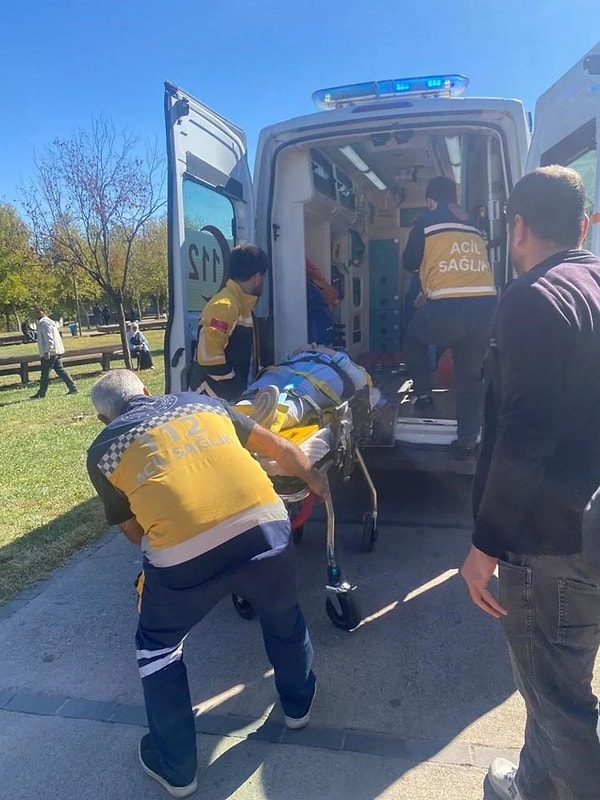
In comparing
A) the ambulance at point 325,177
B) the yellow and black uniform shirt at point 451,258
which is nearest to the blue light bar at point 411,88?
the ambulance at point 325,177

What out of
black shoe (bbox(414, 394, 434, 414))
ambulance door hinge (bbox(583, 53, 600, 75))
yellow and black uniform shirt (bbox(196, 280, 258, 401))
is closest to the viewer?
ambulance door hinge (bbox(583, 53, 600, 75))

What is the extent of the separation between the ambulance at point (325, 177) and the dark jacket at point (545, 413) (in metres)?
1.77

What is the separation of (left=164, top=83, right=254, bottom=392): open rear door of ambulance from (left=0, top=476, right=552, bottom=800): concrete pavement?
1.55 meters

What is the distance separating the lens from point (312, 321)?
5641 millimetres

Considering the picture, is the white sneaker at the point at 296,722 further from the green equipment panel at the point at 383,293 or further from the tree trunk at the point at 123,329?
the tree trunk at the point at 123,329

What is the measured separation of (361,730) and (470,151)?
4.74 m

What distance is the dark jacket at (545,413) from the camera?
5.08 feet

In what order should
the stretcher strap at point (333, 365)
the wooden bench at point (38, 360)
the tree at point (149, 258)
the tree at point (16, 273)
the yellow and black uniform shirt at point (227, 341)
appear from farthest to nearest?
the tree at point (16, 273), the tree at point (149, 258), the wooden bench at point (38, 360), the yellow and black uniform shirt at point (227, 341), the stretcher strap at point (333, 365)

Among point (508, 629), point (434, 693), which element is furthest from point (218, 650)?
point (508, 629)

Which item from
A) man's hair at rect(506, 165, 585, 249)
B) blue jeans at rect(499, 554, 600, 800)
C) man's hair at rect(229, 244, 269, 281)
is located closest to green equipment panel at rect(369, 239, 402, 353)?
man's hair at rect(229, 244, 269, 281)

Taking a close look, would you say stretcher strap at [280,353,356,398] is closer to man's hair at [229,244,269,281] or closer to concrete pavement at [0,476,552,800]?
man's hair at [229,244,269,281]

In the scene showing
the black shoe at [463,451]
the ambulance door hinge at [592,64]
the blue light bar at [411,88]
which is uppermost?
the blue light bar at [411,88]

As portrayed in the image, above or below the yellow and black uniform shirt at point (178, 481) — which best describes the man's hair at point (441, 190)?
above

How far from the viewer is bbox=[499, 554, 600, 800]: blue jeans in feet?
5.52
